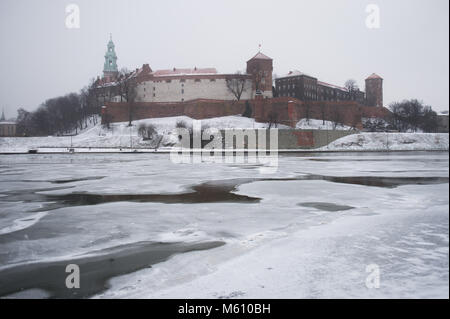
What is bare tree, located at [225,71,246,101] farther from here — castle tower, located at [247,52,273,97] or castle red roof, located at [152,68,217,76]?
castle red roof, located at [152,68,217,76]

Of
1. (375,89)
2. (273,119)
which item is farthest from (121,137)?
(375,89)

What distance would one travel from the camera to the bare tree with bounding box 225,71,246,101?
71.4m

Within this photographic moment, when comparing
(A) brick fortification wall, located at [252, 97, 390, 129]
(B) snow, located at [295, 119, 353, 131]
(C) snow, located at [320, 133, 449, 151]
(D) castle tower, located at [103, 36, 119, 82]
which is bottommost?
(C) snow, located at [320, 133, 449, 151]

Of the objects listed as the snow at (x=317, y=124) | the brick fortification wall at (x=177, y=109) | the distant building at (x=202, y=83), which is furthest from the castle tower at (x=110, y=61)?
the snow at (x=317, y=124)

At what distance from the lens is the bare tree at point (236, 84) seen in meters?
71.4

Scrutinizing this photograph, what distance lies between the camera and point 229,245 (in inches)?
207

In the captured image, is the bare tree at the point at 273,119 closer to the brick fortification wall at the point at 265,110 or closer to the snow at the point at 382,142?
the brick fortification wall at the point at 265,110

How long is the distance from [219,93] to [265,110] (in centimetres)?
1273

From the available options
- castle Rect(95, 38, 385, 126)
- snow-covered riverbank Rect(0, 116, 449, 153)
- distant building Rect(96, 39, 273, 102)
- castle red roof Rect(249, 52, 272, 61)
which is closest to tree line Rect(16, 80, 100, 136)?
castle Rect(95, 38, 385, 126)

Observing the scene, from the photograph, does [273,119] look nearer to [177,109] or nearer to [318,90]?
[177,109]

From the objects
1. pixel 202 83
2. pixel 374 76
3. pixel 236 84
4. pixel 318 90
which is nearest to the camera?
pixel 236 84

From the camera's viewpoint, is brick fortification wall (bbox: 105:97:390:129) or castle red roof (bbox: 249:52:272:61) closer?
brick fortification wall (bbox: 105:97:390:129)

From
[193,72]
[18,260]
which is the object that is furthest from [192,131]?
[18,260]
